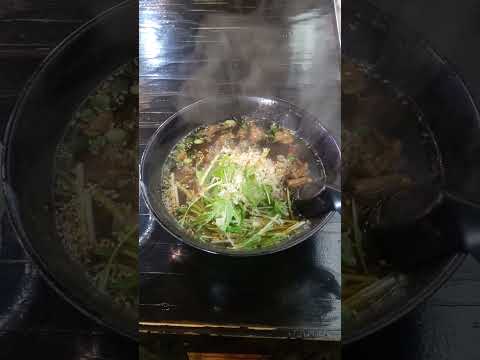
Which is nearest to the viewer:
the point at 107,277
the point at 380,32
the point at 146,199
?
the point at 146,199

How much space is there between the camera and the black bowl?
2.89 ft

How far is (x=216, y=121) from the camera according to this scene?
984 mm

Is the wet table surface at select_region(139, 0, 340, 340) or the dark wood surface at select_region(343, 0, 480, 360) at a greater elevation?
the wet table surface at select_region(139, 0, 340, 340)

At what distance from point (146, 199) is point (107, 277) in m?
0.25

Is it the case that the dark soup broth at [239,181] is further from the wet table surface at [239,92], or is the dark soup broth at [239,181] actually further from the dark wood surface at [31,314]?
the dark wood surface at [31,314]

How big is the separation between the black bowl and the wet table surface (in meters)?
0.02

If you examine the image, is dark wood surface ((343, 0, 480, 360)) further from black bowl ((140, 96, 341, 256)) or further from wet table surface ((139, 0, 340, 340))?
black bowl ((140, 96, 341, 256))

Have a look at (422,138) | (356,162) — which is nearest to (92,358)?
(356,162)

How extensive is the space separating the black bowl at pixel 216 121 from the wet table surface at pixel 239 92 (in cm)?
2

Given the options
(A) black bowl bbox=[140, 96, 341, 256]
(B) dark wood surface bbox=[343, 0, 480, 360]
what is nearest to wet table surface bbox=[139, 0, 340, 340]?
(A) black bowl bbox=[140, 96, 341, 256]

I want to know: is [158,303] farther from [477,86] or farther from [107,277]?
[477,86]

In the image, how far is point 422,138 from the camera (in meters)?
1.15

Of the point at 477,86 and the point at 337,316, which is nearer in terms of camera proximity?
the point at 337,316

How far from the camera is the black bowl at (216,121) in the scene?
0.88 metres
